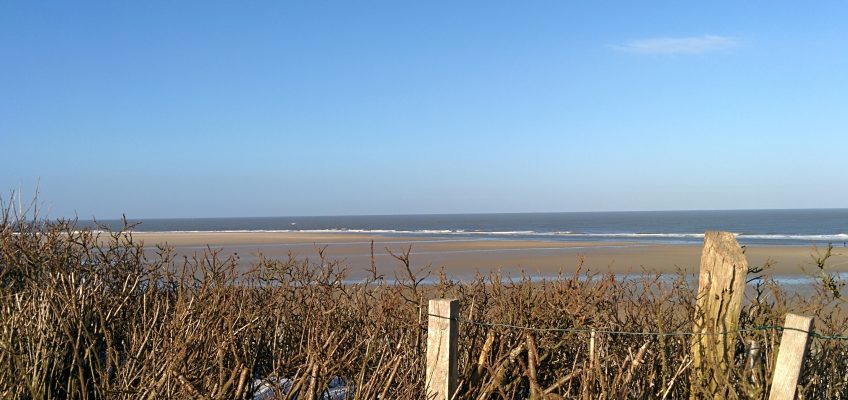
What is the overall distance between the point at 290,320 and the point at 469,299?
1.39 metres

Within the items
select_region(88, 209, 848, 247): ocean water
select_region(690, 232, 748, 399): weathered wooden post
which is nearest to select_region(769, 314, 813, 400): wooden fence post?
select_region(690, 232, 748, 399): weathered wooden post

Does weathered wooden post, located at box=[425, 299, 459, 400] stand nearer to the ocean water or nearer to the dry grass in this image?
the dry grass

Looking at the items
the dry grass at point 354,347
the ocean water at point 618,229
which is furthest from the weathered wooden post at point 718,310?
the ocean water at point 618,229

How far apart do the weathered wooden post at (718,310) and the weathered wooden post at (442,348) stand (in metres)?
1.43

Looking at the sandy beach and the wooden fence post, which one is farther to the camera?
the sandy beach

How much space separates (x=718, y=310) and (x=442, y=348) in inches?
64.0

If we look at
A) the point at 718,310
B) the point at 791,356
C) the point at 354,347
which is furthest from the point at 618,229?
the point at 354,347

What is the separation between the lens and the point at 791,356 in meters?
3.93

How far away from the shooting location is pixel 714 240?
14.3 feet

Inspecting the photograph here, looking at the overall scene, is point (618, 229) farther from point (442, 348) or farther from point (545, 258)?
point (442, 348)

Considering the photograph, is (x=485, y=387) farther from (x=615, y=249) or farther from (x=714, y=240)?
(x=615, y=249)

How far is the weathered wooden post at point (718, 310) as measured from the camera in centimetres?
425

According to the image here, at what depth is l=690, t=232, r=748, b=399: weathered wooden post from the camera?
167 inches

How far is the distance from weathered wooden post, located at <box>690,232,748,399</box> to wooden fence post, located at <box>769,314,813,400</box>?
324 mm
